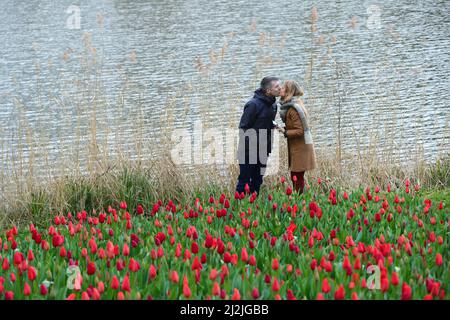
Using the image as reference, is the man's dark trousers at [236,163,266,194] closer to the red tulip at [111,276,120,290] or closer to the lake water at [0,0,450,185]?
the lake water at [0,0,450,185]

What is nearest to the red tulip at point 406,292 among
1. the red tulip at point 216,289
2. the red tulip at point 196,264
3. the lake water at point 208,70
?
the red tulip at point 216,289

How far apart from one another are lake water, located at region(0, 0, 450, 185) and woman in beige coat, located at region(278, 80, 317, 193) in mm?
1190

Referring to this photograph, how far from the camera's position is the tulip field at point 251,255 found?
4258mm

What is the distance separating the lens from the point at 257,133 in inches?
306

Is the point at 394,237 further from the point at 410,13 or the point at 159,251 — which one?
the point at 410,13

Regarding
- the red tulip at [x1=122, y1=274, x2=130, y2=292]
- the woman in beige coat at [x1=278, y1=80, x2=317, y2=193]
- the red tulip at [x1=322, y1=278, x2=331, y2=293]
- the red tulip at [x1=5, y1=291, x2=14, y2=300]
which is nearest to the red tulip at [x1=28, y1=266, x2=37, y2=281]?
the red tulip at [x1=5, y1=291, x2=14, y2=300]

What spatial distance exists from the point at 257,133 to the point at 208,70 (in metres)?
1.92

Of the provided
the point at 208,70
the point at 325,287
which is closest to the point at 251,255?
the point at 325,287

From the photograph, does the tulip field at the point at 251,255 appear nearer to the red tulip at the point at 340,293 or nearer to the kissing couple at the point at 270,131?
the red tulip at the point at 340,293

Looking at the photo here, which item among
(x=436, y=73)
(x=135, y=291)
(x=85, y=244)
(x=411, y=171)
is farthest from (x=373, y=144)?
(x=436, y=73)

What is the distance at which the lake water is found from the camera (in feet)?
32.2

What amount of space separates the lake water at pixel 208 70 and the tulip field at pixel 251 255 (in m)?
2.48

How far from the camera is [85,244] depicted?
5.60 m
